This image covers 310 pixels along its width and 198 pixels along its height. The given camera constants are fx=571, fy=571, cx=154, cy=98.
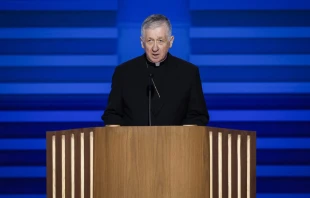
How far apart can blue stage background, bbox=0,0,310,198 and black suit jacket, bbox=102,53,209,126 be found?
112cm

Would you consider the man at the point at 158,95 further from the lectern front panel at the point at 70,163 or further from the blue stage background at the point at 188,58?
the blue stage background at the point at 188,58

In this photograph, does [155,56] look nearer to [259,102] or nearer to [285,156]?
[259,102]

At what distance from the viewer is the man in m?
2.65

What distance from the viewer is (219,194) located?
232cm

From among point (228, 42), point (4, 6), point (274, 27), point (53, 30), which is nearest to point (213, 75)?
point (228, 42)

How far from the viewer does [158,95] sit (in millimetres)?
2631

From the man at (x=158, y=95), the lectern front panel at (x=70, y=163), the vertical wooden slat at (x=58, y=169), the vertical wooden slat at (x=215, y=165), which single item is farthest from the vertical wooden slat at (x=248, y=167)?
the vertical wooden slat at (x=58, y=169)

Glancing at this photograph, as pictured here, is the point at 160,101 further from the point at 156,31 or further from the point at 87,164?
the point at 87,164

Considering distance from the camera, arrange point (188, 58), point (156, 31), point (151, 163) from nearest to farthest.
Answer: point (151, 163) → point (156, 31) → point (188, 58)

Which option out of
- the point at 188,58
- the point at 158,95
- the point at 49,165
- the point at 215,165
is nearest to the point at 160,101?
the point at 158,95

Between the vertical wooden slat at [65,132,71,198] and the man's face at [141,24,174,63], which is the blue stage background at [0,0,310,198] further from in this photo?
the vertical wooden slat at [65,132,71,198]

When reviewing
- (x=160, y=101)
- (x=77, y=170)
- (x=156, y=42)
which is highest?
(x=156, y=42)

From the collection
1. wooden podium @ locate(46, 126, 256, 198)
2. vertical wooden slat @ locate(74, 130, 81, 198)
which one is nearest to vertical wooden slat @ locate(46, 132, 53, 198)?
wooden podium @ locate(46, 126, 256, 198)

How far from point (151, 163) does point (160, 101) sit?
1.77 feet
